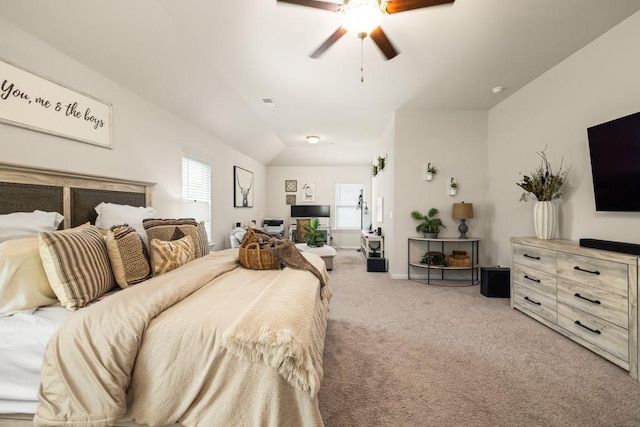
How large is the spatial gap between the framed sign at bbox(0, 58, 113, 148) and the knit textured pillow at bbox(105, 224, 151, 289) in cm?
103

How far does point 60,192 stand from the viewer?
215 centimetres

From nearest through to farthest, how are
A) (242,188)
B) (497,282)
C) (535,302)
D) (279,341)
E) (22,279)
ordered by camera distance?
(279,341)
(22,279)
(535,302)
(497,282)
(242,188)

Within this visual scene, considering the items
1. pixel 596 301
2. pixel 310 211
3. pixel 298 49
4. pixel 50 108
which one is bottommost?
pixel 596 301

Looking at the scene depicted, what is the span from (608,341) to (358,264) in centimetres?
404

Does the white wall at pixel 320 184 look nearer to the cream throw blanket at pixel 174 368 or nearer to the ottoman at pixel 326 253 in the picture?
the ottoman at pixel 326 253

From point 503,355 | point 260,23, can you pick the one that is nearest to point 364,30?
point 260,23

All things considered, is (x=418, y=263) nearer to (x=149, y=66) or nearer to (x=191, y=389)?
(x=191, y=389)

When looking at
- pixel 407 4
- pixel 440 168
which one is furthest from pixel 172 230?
pixel 440 168

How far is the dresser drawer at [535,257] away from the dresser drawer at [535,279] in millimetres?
50

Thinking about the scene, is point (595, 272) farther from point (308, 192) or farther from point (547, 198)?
point (308, 192)

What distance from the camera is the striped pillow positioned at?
57.8 inches

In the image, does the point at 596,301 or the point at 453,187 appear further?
the point at 453,187

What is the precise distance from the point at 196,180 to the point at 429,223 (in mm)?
3800

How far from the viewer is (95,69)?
8.09 ft
